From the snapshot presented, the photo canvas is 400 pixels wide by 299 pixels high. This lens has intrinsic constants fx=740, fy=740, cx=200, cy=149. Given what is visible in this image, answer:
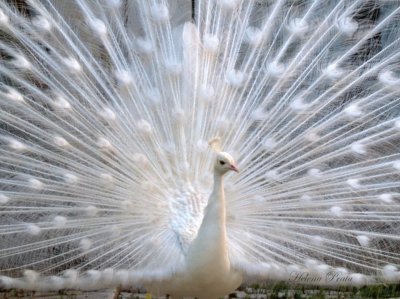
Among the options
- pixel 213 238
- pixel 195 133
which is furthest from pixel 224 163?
pixel 195 133

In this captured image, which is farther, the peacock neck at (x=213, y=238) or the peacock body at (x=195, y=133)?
the peacock body at (x=195, y=133)

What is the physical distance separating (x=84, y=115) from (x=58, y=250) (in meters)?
0.67

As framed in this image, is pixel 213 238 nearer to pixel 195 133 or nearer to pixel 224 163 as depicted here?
pixel 224 163

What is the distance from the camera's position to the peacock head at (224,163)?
2.95 meters

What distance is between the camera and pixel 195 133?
3.64 m

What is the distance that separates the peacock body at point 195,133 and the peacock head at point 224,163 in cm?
54

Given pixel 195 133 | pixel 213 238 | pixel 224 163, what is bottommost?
pixel 213 238

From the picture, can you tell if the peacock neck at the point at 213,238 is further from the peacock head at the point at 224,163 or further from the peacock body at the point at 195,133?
the peacock body at the point at 195,133

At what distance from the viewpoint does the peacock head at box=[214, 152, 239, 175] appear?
295 centimetres

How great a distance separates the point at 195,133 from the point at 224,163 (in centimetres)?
70

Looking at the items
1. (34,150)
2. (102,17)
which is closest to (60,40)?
(102,17)

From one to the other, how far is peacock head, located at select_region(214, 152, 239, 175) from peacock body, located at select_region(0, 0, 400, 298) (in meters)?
0.54

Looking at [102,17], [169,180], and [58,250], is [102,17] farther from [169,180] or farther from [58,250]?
[58,250]

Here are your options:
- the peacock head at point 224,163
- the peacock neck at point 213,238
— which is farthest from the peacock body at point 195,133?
the peacock head at point 224,163
